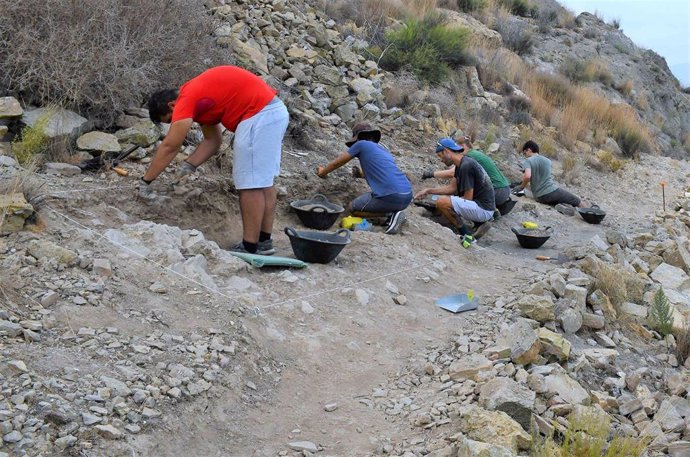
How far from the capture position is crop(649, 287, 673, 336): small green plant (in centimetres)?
621

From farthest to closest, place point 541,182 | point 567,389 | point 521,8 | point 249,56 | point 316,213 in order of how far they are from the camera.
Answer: point 521,8 < point 541,182 < point 249,56 < point 316,213 < point 567,389

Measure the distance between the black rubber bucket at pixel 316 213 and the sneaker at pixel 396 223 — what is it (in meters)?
0.54

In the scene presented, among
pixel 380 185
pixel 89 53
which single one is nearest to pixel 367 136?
pixel 380 185

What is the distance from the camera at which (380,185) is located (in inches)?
293

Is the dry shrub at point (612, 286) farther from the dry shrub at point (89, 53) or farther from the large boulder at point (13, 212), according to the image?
the large boulder at point (13, 212)

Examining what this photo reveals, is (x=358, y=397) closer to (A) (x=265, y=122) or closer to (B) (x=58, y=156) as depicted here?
(A) (x=265, y=122)

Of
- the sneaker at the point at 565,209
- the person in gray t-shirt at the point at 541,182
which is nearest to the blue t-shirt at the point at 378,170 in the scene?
the person in gray t-shirt at the point at 541,182

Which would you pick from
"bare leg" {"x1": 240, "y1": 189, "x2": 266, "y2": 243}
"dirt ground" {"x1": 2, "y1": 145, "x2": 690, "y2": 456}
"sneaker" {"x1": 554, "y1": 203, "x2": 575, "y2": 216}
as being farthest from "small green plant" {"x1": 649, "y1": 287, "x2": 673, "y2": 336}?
"sneaker" {"x1": 554, "y1": 203, "x2": 575, "y2": 216}

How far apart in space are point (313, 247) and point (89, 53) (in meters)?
2.78

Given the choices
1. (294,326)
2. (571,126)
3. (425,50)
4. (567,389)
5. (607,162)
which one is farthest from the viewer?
(571,126)

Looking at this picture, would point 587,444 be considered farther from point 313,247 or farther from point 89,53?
point 89,53

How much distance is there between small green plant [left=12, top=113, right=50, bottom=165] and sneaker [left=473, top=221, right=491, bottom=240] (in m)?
4.78

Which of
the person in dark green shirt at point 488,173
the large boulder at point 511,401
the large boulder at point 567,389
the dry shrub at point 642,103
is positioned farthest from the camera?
the dry shrub at point 642,103

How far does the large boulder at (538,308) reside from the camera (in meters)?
5.33
